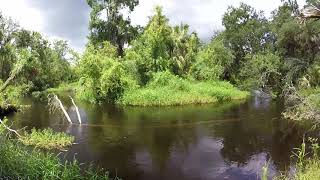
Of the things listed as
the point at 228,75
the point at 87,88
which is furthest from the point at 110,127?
the point at 228,75

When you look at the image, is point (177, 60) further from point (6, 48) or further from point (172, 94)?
point (6, 48)

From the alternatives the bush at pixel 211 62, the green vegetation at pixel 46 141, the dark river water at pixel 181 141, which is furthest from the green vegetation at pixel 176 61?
the green vegetation at pixel 46 141

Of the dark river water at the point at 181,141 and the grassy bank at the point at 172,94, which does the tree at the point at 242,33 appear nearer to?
the grassy bank at the point at 172,94

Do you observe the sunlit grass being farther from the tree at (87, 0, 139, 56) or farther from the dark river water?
the tree at (87, 0, 139, 56)

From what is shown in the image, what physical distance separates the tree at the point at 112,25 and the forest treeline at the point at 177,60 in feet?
0.45

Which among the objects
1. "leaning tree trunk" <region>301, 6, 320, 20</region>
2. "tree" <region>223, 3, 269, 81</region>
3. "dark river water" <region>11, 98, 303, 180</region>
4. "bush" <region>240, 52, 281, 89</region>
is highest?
"tree" <region>223, 3, 269, 81</region>

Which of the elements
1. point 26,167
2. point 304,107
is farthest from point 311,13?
point 304,107

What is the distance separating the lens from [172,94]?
124 ft

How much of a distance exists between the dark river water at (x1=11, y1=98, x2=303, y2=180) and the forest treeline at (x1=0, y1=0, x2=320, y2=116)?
4283 mm

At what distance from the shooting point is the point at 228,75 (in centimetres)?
5531

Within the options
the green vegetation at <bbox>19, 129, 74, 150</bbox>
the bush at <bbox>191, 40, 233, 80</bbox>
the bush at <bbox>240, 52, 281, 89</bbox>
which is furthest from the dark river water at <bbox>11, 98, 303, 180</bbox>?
the bush at <bbox>191, 40, 233, 80</bbox>

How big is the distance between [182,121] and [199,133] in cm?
444

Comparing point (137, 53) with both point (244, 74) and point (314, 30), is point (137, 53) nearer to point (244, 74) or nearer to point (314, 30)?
point (244, 74)

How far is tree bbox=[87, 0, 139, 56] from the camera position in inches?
2251
